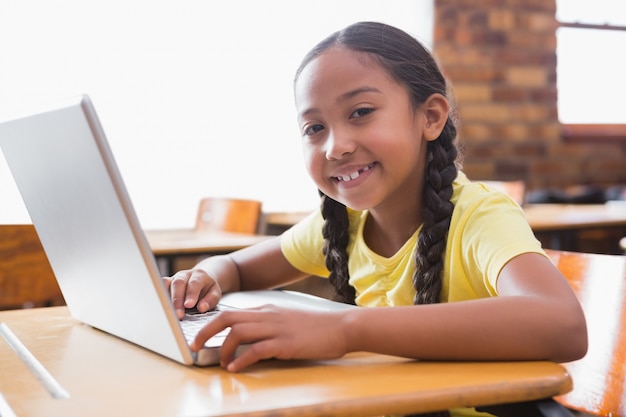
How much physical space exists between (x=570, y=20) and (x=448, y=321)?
4667mm

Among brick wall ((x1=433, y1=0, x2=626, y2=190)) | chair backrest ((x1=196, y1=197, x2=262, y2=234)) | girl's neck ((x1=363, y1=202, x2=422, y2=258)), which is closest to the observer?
girl's neck ((x1=363, y1=202, x2=422, y2=258))

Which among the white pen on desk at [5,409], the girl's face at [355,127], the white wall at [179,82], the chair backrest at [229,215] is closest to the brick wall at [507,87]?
the white wall at [179,82]

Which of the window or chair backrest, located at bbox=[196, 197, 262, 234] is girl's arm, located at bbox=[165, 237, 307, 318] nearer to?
chair backrest, located at bbox=[196, 197, 262, 234]

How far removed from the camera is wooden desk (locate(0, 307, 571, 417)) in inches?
25.6

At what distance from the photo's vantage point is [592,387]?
1147 millimetres

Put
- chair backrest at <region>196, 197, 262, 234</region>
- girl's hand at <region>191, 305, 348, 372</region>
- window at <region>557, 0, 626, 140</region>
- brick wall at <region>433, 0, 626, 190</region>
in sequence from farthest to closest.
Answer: window at <region>557, 0, 626, 140</region>, brick wall at <region>433, 0, 626, 190</region>, chair backrest at <region>196, 197, 262, 234</region>, girl's hand at <region>191, 305, 348, 372</region>

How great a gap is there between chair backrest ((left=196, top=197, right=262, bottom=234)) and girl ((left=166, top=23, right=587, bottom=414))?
1.42 metres

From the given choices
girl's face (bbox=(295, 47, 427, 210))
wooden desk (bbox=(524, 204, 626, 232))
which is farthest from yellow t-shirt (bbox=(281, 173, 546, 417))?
wooden desk (bbox=(524, 204, 626, 232))

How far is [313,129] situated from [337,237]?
10.0 inches

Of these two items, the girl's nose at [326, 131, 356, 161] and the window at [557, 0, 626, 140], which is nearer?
the girl's nose at [326, 131, 356, 161]

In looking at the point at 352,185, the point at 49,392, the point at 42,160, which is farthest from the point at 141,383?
the point at 352,185

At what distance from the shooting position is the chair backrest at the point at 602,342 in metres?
1.12

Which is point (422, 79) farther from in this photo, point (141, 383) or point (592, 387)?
point (141, 383)

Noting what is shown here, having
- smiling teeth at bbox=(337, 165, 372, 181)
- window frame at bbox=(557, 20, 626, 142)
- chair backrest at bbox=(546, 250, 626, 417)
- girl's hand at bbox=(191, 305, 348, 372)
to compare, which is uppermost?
smiling teeth at bbox=(337, 165, 372, 181)
